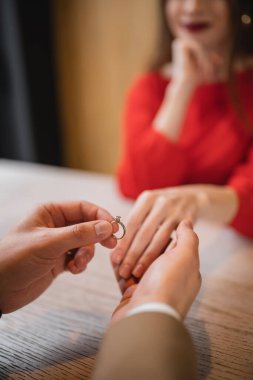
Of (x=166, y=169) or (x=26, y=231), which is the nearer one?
(x=26, y=231)

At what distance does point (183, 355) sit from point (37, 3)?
71.1 inches

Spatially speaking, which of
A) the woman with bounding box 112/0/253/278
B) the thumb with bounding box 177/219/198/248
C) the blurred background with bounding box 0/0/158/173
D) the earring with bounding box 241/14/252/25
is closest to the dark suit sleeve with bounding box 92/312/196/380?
the thumb with bounding box 177/219/198/248

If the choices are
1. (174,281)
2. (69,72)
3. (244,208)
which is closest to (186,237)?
(174,281)

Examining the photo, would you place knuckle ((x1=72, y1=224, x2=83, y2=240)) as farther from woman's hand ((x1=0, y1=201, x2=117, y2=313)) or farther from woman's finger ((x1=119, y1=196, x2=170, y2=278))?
woman's finger ((x1=119, y1=196, x2=170, y2=278))

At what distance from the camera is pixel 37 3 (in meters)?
1.69

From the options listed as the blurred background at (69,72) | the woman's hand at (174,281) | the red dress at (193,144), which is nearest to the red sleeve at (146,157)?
the red dress at (193,144)

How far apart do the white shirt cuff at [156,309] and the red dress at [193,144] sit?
49 cm

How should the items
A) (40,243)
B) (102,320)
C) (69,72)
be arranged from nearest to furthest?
1. (40,243)
2. (102,320)
3. (69,72)

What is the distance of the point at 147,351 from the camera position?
33 centimetres

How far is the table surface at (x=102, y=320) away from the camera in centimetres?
46

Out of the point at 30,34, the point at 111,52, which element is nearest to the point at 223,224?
the point at 111,52

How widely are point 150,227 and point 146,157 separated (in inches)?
13.0

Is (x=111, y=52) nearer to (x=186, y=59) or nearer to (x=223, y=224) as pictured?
(x=186, y=59)

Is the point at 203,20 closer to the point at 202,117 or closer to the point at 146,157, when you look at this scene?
the point at 202,117
